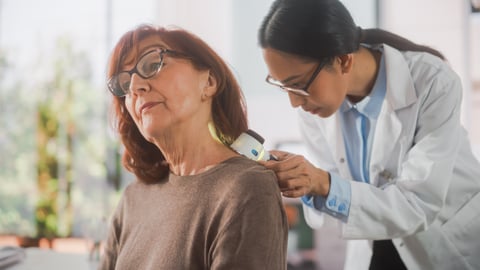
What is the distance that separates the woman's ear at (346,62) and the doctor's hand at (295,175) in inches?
9.3

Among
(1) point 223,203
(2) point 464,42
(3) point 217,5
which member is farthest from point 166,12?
(1) point 223,203

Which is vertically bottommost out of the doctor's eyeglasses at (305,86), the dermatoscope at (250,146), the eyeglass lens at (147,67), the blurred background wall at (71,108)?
the blurred background wall at (71,108)

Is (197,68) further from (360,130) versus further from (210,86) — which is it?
(360,130)

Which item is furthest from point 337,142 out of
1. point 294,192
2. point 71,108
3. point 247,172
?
point 71,108

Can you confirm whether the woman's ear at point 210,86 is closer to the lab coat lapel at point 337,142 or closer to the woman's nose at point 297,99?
the woman's nose at point 297,99

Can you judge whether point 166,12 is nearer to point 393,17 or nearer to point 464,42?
point 393,17

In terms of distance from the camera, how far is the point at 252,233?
3.34 feet

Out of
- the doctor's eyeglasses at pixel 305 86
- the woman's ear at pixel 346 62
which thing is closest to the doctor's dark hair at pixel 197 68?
the doctor's eyeglasses at pixel 305 86

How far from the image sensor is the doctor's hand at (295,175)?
1149 mm

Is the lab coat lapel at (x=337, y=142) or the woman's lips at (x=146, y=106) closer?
the woman's lips at (x=146, y=106)

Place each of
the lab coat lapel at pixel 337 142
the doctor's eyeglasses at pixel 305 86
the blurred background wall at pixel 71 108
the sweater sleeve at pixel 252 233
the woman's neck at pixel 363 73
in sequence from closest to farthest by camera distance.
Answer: the sweater sleeve at pixel 252 233 < the doctor's eyeglasses at pixel 305 86 < the woman's neck at pixel 363 73 < the lab coat lapel at pixel 337 142 < the blurred background wall at pixel 71 108

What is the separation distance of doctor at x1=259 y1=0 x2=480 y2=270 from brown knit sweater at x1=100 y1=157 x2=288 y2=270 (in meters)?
0.10

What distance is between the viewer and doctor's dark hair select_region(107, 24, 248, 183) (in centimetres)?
118

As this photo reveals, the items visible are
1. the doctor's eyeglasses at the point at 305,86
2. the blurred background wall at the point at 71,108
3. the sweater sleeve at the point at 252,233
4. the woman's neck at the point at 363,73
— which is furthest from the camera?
the blurred background wall at the point at 71,108
